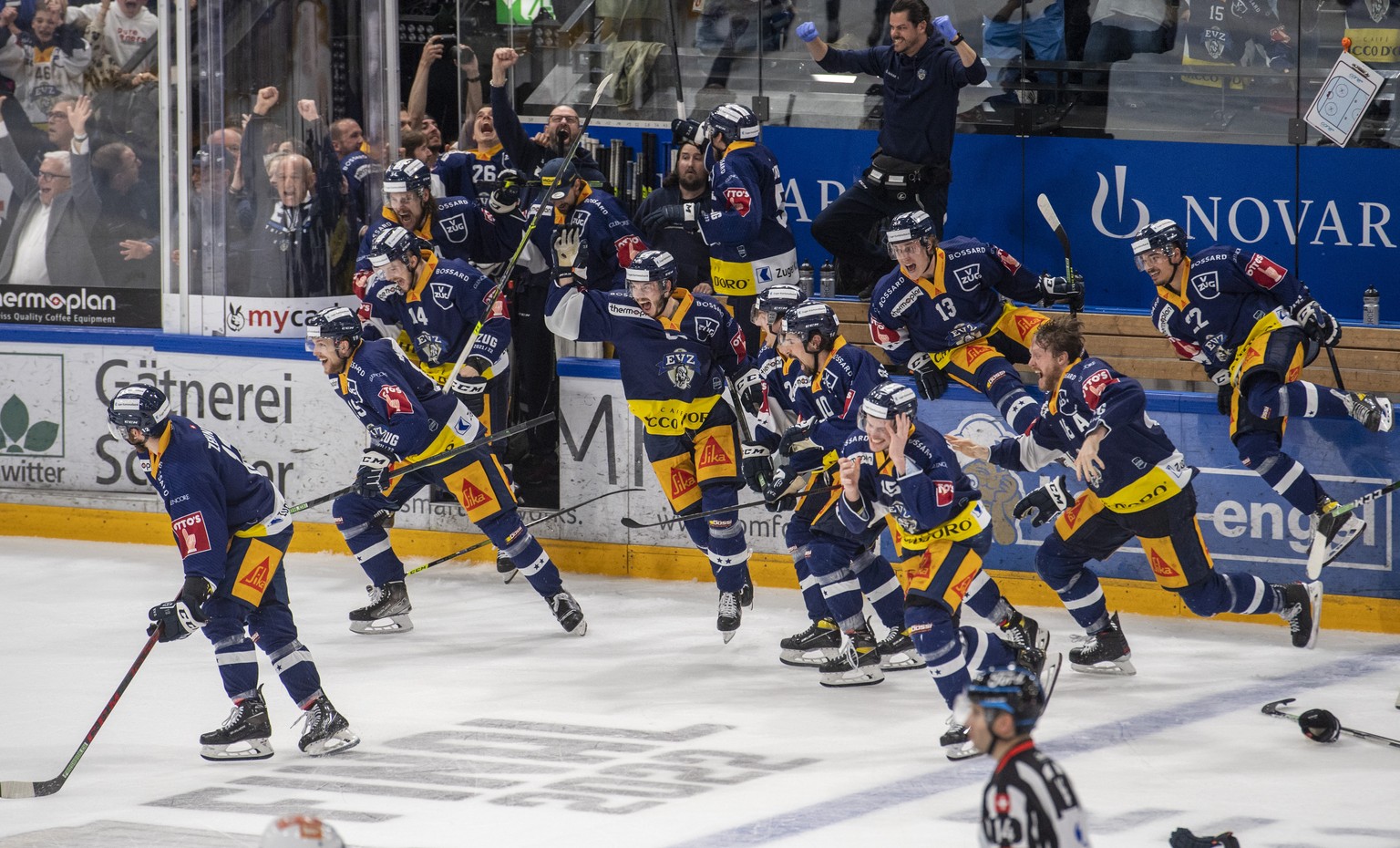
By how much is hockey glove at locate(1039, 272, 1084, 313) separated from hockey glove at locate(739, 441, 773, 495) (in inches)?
61.7

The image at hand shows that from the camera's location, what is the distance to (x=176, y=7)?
11.0m

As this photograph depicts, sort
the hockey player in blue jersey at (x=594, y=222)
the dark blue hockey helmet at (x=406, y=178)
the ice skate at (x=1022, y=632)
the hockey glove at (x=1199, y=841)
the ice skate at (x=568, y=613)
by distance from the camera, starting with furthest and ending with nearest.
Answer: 1. the dark blue hockey helmet at (x=406, y=178)
2. the hockey player in blue jersey at (x=594, y=222)
3. the ice skate at (x=568, y=613)
4. the ice skate at (x=1022, y=632)
5. the hockey glove at (x=1199, y=841)

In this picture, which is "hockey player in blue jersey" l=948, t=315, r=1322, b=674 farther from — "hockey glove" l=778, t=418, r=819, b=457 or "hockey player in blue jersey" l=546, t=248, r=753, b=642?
"hockey player in blue jersey" l=546, t=248, r=753, b=642

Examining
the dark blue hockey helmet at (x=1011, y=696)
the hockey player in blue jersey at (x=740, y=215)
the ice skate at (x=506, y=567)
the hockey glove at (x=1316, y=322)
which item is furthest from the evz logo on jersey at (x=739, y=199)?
the dark blue hockey helmet at (x=1011, y=696)

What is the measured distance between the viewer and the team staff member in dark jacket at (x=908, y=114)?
1009 centimetres

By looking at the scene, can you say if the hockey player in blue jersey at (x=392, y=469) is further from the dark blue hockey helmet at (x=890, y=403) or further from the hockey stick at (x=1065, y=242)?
the hockey stick at (x=1065, y=242)

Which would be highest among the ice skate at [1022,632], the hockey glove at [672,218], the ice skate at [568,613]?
the hockey glove at [672,218]

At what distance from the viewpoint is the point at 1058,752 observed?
270 inches

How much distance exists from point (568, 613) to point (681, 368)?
124cm

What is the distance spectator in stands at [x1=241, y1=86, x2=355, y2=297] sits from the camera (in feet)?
35.5

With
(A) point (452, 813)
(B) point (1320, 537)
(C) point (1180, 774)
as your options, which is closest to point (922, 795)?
(C) point (1180, 774)

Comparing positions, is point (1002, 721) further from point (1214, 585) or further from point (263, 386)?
point (263, 386)

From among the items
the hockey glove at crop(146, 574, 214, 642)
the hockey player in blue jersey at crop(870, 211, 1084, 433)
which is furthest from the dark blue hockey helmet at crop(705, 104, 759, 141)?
the hockey glove at crop(146, 574, 214, 642)

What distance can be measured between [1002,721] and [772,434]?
4943 mm
